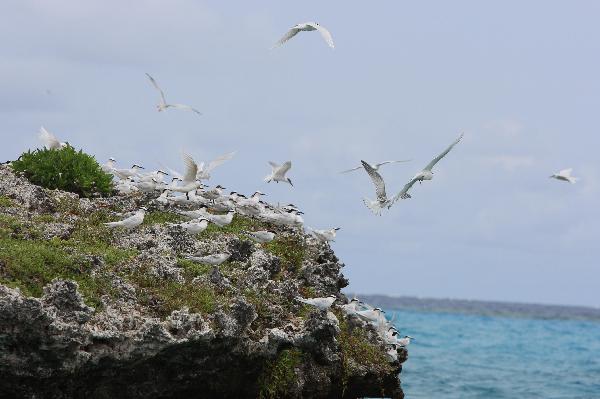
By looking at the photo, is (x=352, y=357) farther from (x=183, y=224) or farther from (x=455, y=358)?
(x=455, y=358)

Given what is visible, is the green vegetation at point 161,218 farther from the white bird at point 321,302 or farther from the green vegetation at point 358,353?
the white bird at point 321,302

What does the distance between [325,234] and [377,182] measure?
4.22ft

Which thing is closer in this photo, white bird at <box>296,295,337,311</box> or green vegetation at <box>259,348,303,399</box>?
green vegetation at <box>259,348,303,399</box>

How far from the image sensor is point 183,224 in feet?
52.2

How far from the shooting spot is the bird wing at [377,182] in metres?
17.2

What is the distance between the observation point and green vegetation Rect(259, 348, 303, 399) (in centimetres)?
1447

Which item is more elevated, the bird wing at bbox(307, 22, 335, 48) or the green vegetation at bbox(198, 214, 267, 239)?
the bird wing at bbox(307, 22, 335, 48)

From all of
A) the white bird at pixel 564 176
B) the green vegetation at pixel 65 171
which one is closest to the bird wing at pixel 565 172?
the white bird at pixel 564 176

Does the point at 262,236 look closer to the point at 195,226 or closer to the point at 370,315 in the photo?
the point at 195,226

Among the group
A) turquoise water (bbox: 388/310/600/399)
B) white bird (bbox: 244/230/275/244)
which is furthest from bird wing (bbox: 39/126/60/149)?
turquoise water (bbox: 388/310/600/399)

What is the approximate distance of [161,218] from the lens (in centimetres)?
1731

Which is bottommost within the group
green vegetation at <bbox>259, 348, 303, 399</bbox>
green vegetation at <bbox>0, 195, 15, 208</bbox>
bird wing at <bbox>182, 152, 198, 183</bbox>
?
green vegetation at <bbox>259, 348, 303, 399</bbox>

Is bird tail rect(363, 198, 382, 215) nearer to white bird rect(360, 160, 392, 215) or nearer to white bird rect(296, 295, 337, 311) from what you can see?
white bird rect(360, 160, 392, 215)

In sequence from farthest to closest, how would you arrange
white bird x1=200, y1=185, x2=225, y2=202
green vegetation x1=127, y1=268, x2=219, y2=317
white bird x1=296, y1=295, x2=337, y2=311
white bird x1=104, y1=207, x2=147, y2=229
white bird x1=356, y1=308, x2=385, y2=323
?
white bird x1=200, y1=185, x2=225, y2=202 → white bird x1=356, y1=308, x2=385, y2=323 → white bird x1=104, y1=207, x2=147, y2=229 → white bird x1=296, y1=295, x2=337, y2=311 → green vegetation x1=127, y1=268, x2=219, y2=317
